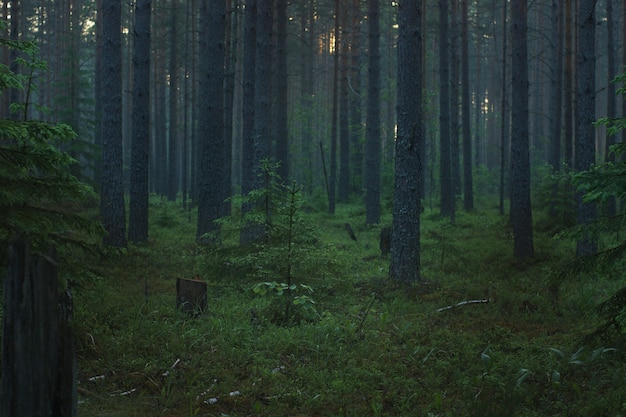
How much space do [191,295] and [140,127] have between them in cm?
774

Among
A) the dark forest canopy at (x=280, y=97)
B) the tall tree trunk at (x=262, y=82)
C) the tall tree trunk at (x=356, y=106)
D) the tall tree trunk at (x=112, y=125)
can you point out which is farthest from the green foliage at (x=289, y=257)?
the tall tree trunk at (x=356, y=106)

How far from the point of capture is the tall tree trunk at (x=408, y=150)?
1048 centimetres

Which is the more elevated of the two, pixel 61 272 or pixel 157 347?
pixel 61 272

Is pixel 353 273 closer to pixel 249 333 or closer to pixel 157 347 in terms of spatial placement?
pixel 249 333

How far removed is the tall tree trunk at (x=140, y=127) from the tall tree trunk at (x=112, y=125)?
4.13 ft

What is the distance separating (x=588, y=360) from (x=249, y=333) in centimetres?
418

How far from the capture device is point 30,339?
3.45m

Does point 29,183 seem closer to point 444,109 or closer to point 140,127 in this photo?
point 140,127

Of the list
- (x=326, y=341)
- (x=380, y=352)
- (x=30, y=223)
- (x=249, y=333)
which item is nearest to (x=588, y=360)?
(x=380, y=352)

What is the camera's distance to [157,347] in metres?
6.96

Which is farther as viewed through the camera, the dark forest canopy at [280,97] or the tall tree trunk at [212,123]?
the tall tree trunk at [212,123]

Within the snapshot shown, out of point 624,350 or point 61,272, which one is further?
point 624,350

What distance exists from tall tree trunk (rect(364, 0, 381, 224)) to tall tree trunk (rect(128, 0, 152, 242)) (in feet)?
31.3

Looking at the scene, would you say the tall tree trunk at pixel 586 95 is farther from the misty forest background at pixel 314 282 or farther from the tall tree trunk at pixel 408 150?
the tall tree trunk at pixel 408 150
